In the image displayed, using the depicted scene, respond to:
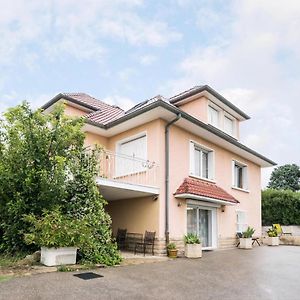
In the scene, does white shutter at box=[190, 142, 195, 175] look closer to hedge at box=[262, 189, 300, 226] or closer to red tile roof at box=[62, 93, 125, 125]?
red tile roof at box=[62, 93, 125, 125]

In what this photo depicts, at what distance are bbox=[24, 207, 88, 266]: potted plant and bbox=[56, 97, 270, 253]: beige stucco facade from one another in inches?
168

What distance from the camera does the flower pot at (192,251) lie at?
12844 millimetres

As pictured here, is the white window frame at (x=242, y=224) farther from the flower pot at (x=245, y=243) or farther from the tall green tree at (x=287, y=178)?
the tall green tree at (x=287, y=178)

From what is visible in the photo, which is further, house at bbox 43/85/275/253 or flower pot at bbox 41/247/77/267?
house at bbox 43/85/275/253

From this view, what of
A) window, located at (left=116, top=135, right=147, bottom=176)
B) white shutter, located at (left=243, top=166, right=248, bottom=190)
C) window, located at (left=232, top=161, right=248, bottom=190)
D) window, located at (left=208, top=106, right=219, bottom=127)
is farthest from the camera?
white shutter, located at (left=243, top=166, right=248, bottom=190)

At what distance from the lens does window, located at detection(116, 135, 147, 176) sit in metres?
14.2

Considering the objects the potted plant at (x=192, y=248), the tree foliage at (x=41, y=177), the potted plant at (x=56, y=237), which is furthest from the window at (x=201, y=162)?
the potted plant at (x=56, y=237)

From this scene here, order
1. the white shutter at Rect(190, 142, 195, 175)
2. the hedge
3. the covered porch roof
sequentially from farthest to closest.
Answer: the hedge < the white shutter at Rect(190, 142, 195, 175) < the covered porch roof

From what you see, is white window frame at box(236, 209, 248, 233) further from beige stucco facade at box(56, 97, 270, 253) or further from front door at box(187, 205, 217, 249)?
front door at box(187, 205, 217, 249)

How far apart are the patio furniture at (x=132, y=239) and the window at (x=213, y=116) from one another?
6.89m

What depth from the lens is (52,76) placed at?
1223 centimetres

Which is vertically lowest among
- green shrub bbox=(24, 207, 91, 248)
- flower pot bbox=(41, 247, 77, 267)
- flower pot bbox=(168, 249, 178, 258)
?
flower pot bbox=(168, 249, 178, 258)

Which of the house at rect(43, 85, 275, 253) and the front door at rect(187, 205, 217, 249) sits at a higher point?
the house at rect(43, 85, 275, 253)

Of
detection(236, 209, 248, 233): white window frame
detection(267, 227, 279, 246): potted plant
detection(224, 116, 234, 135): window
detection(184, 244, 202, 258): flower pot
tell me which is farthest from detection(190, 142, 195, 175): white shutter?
detection(267, 227, 279, 246): potted plant
